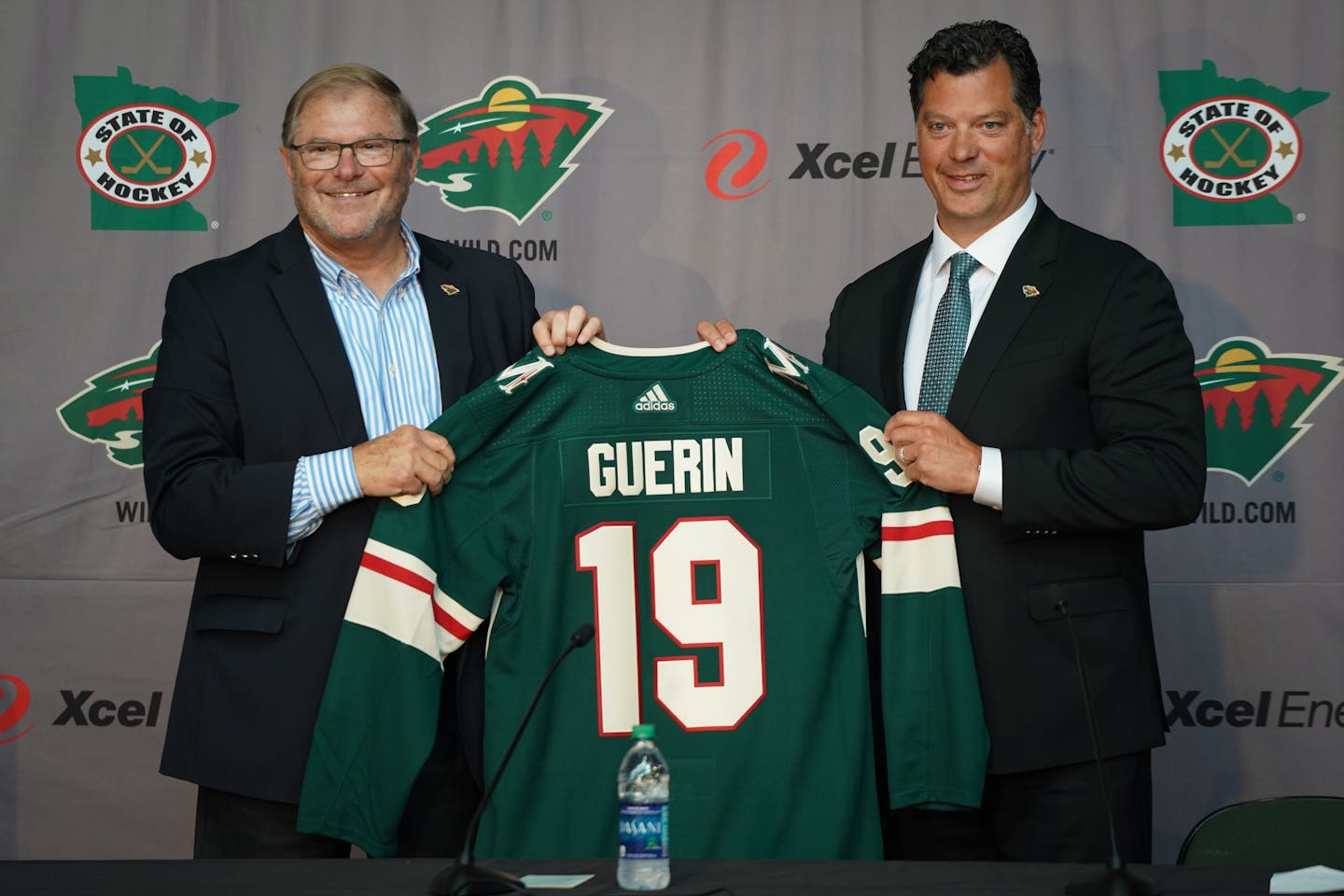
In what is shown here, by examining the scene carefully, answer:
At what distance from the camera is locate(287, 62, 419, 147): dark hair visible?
2488mm

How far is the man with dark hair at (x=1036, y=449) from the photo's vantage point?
2273mm

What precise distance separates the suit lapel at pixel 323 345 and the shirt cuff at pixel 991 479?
44.7 inches

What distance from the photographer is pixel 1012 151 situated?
2.48 m

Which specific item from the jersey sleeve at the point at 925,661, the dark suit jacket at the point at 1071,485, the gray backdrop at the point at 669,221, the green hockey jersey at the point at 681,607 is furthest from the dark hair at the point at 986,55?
the gray backdrop at the point at 669,221

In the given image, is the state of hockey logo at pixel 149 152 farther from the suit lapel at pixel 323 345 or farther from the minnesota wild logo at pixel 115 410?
the suit lapel at pixel 323 345

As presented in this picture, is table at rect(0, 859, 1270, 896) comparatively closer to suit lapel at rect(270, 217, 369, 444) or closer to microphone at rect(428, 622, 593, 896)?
microphone at rect(428, 622, 593, 896)

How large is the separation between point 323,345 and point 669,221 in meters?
1.45

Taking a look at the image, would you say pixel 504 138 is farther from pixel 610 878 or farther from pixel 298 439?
pixel 610 878

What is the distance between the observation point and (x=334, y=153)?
2471 millimetres

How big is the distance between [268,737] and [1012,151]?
176cm

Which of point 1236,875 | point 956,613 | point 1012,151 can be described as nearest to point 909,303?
point 1012,151

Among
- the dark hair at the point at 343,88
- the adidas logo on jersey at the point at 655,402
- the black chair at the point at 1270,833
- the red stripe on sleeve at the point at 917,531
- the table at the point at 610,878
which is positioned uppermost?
the dark hair at the point at 343,88

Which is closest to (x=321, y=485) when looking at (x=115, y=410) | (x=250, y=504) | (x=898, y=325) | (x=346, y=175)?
(x=250, y=504)

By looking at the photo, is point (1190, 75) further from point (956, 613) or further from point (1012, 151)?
point (956, 613)
